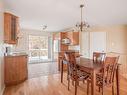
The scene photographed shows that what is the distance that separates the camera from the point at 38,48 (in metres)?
8.09

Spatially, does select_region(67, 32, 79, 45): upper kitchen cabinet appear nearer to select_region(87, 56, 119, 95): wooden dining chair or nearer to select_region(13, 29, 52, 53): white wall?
select_region(13, 29, 52, 53): white wall

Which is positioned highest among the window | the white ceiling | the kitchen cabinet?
the white ceiling

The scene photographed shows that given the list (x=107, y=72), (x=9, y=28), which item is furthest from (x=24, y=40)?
(x=107, y=72)

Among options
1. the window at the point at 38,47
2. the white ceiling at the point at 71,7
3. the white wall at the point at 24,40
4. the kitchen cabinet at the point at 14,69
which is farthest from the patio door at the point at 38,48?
the kitchen cabinet at the point at 14,69

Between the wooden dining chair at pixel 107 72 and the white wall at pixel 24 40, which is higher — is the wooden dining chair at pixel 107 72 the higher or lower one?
the lower one

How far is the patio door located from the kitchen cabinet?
4016mm

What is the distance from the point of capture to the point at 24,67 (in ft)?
12.7

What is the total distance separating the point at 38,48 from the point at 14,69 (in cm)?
459

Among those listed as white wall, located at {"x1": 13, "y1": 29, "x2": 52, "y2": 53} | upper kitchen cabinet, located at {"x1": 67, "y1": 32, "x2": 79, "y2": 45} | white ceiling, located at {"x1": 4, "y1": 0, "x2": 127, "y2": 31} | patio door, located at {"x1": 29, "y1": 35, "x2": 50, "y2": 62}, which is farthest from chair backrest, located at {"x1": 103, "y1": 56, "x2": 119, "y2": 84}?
patio door, located at {"x1": 29, "y1": 35, "x2": 50, "y2": 62}

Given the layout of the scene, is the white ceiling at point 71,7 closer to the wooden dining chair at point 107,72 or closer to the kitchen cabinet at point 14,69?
the kitchen cabinet at point 14,69

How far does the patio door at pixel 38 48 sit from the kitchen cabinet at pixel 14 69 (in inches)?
158

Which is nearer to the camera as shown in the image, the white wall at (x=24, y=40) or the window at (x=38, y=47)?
the white wall at (x=24, y=40)

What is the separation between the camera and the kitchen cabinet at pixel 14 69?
11.2ft

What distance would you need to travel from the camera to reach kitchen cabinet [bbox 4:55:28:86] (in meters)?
3.41
